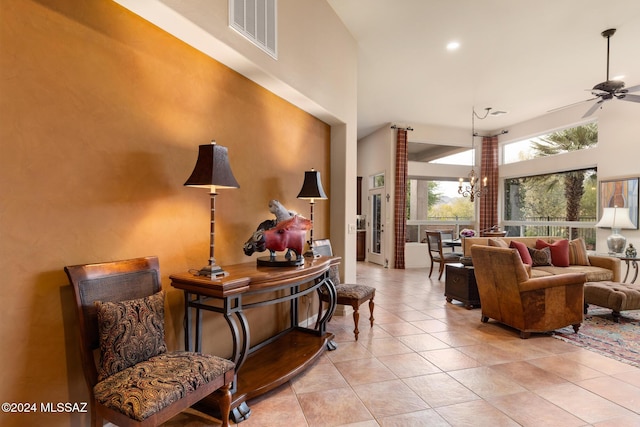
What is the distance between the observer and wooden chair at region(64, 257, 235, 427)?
4.69ft

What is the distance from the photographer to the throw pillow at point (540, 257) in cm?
517

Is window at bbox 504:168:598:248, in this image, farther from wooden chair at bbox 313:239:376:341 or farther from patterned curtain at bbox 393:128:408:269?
wooden chair at bbox 313:239:376:341

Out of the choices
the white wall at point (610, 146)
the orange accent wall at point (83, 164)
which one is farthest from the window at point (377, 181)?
the orange accent wall at point (83, 164)

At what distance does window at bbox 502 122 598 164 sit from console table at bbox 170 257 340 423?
638 cm

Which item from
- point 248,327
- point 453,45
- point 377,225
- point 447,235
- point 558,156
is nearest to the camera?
point 248,327

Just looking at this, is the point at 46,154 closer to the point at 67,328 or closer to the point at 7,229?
the point at 7,229

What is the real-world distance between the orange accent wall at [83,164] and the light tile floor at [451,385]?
0.85 metres

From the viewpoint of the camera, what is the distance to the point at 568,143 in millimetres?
6898

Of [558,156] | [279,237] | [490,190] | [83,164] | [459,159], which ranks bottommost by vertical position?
[279,237]

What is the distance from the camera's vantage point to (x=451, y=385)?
251 cm

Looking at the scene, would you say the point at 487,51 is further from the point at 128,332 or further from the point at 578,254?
the point at 128,332

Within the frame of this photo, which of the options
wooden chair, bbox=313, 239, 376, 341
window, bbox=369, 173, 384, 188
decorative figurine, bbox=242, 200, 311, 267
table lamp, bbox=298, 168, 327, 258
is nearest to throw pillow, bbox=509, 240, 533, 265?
wooden chair, bbox=313, 239, 376, 341

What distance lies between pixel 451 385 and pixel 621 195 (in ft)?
18.0

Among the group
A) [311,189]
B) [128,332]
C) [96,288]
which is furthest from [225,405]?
[311,189]
